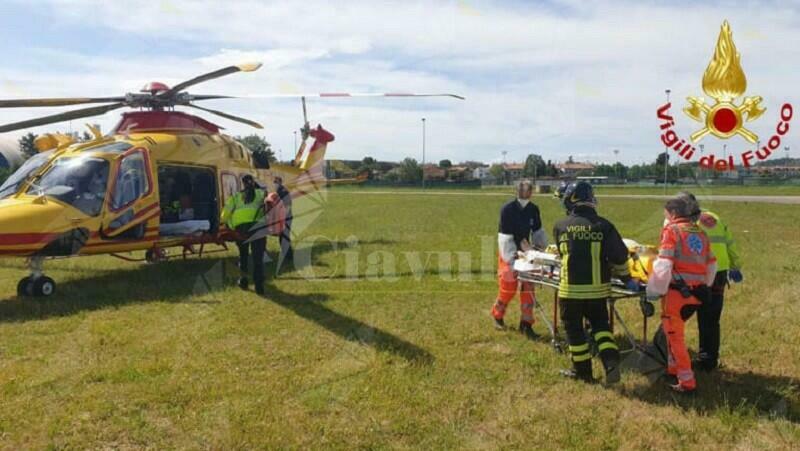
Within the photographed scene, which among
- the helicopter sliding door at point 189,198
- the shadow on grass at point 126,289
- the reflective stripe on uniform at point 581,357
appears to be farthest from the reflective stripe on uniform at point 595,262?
the helicopter sliding door at point 189,198

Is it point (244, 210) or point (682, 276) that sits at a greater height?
point (244, 210)

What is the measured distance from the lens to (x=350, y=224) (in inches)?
824

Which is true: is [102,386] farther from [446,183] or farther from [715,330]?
[446,183]

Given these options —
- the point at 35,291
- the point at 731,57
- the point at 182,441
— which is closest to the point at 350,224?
the point at 35,291

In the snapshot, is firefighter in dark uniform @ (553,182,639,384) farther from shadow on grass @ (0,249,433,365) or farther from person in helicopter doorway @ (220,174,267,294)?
person in helicopter doorway @ (220,174,267,294)

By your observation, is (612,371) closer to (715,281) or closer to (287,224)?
(715,281)

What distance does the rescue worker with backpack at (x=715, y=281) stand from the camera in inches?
211

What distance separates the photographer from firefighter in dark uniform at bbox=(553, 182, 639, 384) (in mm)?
5070

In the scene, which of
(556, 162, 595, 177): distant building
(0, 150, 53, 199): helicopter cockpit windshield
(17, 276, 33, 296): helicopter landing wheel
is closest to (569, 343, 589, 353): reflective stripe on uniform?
(17, 276, 33, 296): helicopter landing wheel

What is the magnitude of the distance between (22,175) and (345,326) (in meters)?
5.68

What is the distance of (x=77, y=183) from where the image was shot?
346 inches

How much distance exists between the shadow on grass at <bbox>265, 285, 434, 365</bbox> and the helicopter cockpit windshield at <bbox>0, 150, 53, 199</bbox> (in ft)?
12.9

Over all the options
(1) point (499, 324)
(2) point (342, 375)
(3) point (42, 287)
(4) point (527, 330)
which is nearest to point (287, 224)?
(3) point (42, 287)

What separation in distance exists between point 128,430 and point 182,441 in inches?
19.4
